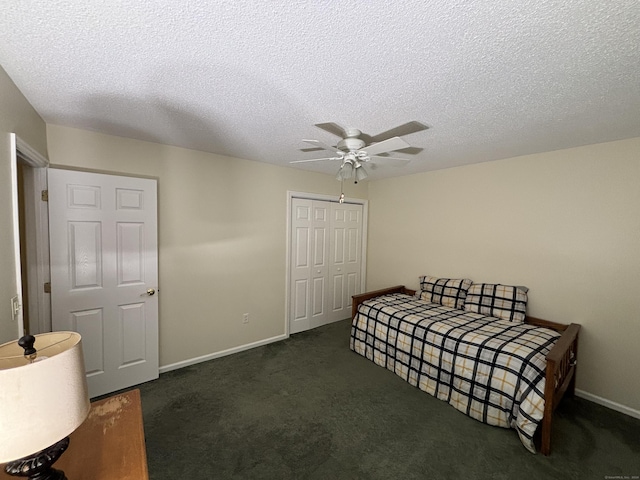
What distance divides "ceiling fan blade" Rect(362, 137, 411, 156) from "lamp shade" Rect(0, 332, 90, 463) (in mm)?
1945

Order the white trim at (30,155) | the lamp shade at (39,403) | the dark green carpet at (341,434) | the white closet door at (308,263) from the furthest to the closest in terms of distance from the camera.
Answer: the white closet door at (308,263) < the dark green carpet at (341,434) < the white trim at (30,155) < the lamp shade at (39,403)

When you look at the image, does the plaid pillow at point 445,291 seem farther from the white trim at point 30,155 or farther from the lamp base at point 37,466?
the white trim at point 30,155

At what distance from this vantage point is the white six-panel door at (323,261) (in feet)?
12.2

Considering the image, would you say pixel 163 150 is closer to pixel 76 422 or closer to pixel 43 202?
pixel 43 202

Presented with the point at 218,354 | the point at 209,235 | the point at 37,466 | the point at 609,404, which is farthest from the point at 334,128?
the point at 609,404

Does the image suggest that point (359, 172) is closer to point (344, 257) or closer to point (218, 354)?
point (344, 257)

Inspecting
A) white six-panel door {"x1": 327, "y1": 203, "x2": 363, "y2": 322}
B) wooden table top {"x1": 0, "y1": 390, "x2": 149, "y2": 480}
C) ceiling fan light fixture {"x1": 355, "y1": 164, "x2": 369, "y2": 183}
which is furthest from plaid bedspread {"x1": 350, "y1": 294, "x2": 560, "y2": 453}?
wooden table top {"x1": 0, "y1": 390, "x2": 149, "y2": 480}

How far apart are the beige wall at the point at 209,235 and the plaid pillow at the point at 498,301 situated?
231 centimetres

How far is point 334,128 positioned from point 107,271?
2352 millimetres

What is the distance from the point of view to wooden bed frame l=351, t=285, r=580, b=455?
1.77 metres

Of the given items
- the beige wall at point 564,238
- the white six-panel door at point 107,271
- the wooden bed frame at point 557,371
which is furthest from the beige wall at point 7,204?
the beige wall at point 564,238

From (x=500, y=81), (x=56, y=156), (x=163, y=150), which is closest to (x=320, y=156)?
(x=163, y=150)

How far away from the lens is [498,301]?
112 inches

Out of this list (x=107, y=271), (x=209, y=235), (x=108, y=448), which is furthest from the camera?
(x=209, y=235)
